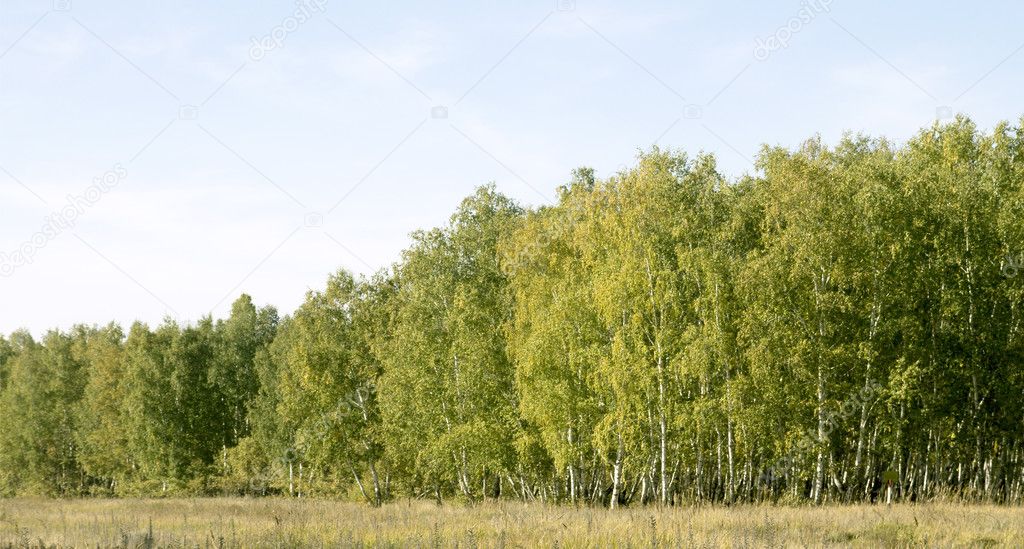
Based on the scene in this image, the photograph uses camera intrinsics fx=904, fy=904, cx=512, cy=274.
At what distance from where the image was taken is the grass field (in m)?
16.5

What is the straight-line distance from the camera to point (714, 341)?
3042cm

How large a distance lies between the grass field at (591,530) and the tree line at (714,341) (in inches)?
250

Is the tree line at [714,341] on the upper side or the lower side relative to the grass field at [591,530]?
upper

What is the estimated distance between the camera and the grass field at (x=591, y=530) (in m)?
16.5

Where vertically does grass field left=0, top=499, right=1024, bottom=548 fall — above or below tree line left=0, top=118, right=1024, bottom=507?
below

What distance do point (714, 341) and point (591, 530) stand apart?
13694mm

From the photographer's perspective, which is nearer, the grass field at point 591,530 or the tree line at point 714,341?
the grass field at point 591,530

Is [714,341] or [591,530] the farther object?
[714,341]

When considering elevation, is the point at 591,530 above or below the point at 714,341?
below

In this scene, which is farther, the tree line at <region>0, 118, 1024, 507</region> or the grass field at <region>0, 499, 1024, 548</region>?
the tree line at <region>0, 118, 1024, 507</region>

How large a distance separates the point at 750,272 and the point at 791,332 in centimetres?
244

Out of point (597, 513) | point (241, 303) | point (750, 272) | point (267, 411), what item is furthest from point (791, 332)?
point (241, 303)

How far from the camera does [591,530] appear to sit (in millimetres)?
18094

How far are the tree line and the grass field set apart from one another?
20.8ft
